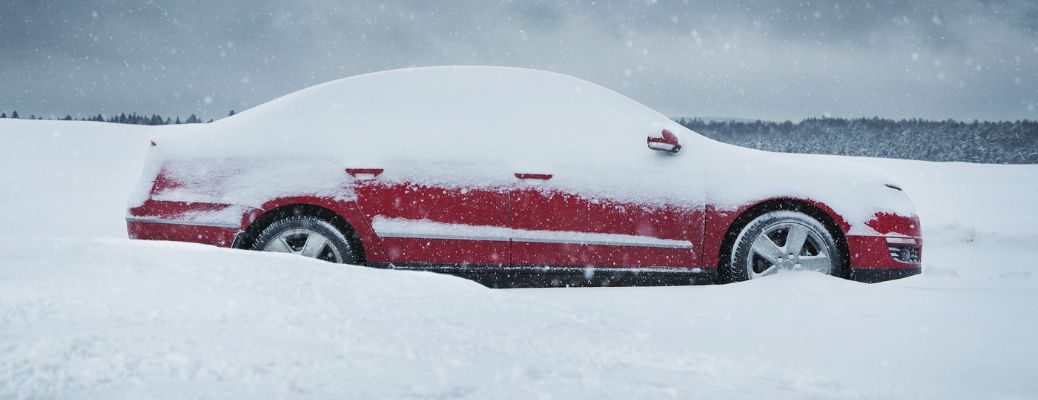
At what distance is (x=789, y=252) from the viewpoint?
4.37 m

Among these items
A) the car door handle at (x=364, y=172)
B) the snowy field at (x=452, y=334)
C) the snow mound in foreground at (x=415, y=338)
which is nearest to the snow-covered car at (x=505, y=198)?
the car door handle at (x=364, y=172)

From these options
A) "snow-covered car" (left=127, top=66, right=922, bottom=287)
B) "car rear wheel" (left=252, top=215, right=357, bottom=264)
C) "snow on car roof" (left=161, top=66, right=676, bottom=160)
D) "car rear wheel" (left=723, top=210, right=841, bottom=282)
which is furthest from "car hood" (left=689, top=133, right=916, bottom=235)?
"car rear wheel" (left=252, top=215, right=357, bottom=264)

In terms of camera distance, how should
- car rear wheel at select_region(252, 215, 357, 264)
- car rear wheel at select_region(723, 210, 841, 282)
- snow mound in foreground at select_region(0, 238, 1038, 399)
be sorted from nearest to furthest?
snow mound in foreground at select_region(0, 238, 1038, 399)
car rear wheel at select_region(252, 215, 357, 264)
car rear wheel at select_region(723, 210, 841, 282)

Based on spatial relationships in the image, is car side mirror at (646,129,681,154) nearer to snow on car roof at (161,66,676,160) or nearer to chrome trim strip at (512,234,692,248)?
snow on car roof at (161,66,676,160)

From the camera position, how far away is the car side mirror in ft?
14.4

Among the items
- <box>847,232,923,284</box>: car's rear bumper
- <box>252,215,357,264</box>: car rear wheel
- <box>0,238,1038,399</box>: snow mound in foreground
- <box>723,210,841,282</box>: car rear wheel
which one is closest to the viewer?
<box>0,238,1038,399</box>: snow mound in foreground

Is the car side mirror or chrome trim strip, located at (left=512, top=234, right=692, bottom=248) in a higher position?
the car side mirror

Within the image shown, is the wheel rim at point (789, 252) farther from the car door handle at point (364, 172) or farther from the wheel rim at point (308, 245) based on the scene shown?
the wheel rim at point (308, 245)

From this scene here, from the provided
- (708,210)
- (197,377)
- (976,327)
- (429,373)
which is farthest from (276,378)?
(708,210)

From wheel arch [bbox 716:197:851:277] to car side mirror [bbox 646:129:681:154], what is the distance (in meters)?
0.51

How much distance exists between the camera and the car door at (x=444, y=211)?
4.24m

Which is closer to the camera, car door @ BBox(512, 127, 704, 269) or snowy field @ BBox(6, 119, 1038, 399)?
snowy field @ BBox(6, 119, 1038, 399)

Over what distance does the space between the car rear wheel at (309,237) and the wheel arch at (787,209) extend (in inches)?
82.8

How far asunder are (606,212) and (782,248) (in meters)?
1.03
